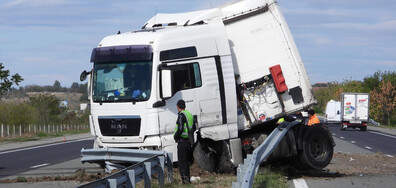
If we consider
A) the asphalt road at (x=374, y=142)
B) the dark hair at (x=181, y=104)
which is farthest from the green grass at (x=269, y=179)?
the asphalt road at (x=374, y=142)

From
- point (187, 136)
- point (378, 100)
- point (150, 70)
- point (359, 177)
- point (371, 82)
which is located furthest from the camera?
point (371, 82)

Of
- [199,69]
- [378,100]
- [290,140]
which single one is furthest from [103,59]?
[378,100]

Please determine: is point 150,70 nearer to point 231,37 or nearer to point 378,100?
point 231,37

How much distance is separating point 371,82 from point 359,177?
96.6m

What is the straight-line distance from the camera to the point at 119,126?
1342 cm

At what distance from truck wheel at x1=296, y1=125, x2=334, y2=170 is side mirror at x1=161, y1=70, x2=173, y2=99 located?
3.56 metres

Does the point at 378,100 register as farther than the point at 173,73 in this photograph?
Yes

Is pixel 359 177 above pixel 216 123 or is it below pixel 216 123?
below

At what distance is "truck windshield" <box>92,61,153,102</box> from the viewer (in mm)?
13242

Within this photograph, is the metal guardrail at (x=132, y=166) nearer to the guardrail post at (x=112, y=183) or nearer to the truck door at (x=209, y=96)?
the guardrail post at (x=112, y=183)

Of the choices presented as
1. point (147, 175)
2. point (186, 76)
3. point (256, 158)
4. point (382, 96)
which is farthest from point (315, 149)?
point (382, 96)

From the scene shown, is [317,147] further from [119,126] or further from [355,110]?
[355,110]

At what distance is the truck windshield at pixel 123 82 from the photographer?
43.4 ft

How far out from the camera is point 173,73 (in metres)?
13.5
